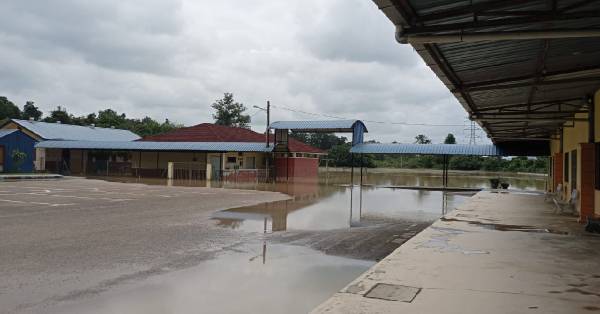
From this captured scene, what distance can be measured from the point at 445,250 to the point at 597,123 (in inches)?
250

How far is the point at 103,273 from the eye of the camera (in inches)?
271

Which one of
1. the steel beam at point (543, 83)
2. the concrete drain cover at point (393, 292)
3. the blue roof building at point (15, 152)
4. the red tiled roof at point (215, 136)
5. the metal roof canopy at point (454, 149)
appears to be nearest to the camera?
the concrete drain cover at point (393, 292)

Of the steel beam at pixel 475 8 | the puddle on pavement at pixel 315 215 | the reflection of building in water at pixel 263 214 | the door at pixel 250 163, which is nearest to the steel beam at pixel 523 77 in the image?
the steel beam at pixel 475 8

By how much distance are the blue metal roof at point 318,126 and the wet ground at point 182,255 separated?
2098cm

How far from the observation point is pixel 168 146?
126 feet

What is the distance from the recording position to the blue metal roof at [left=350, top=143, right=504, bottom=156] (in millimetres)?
34359

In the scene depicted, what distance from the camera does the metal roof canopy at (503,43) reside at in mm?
5277

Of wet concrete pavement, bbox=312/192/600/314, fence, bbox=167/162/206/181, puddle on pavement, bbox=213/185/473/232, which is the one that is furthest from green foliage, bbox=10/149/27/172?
wet concrete pavement, bbox=312/192/600/314

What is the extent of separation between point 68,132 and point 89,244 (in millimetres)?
40709

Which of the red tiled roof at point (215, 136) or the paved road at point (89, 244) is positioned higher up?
the red tiled roof at point (215, 136)

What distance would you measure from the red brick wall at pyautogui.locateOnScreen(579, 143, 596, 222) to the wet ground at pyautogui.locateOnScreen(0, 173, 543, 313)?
3.79 meters

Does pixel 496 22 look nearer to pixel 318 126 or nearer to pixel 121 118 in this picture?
pixel 318 126

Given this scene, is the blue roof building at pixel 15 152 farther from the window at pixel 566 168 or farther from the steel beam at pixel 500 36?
the steel beam at pixel 500 36

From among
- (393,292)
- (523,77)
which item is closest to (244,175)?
(523,77)
